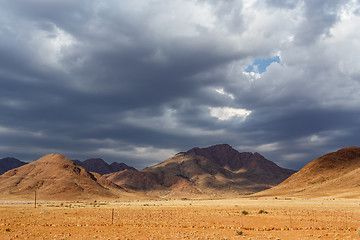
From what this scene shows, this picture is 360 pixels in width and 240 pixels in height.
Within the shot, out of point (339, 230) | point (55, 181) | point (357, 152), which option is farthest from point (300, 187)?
point (339, 230)

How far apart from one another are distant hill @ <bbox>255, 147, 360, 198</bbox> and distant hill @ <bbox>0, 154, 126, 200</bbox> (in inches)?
3153

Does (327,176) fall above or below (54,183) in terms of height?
below

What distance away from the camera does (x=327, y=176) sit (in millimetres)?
147250

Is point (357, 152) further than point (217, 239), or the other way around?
point (357, 152)

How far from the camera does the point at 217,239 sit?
21.5m

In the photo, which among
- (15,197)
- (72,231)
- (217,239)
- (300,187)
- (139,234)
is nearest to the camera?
(217,239)

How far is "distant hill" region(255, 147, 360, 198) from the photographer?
128 meters

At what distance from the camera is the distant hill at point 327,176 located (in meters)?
128

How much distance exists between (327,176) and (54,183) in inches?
5060

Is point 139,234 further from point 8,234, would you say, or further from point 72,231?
point 8,234

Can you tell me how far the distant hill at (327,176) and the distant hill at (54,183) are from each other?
8008 cm

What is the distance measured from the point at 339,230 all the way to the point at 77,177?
155 metres

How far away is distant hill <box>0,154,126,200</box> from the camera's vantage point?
458ft

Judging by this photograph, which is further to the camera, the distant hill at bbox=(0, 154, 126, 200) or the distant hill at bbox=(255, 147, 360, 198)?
the distant hill at bbox=(0, 154, 126, 200)
